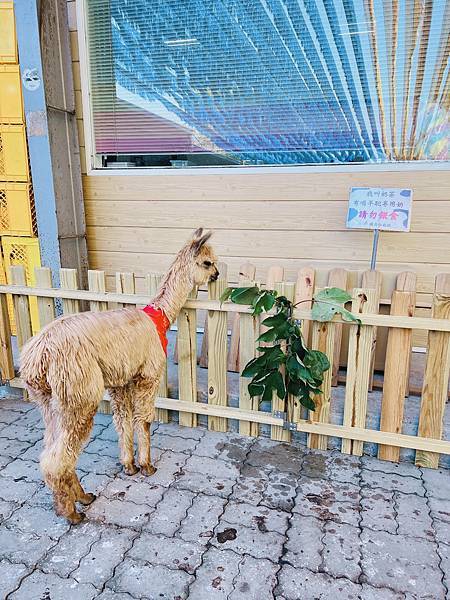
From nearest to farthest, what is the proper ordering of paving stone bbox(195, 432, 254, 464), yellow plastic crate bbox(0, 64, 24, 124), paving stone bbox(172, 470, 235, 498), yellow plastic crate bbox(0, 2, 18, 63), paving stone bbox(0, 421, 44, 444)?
paving stone bbox(172, 470, 235, 498)
paving stone bbox(195, 432, 254, 464)
paving stone bbox(0, 421, 44, 444)
yellow plastic crate bbox(0, 2, 18, 63)
yellow plastic crate bbox(0, 64, 24, 124)

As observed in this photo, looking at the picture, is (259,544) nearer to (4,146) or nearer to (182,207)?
(182,207)

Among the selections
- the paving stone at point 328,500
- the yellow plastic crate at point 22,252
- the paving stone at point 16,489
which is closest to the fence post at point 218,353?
the paving stone at point 328,500

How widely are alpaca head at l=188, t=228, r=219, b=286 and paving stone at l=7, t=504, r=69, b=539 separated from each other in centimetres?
164

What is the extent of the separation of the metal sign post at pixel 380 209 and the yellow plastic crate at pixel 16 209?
344 cm

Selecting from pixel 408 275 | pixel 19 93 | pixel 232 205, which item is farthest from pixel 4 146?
pixel 408 275

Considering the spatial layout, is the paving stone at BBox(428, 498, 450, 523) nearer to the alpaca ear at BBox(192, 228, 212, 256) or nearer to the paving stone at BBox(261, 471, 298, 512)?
the paving stone at BBox(261, 471, 298, 512)

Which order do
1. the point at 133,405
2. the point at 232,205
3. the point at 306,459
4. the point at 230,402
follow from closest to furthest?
1. the point at 133,405
2. the point at 306,459
3. the point at 230,402
4. the point at 232,205

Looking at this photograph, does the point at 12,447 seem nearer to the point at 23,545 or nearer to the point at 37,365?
the point at 23,545

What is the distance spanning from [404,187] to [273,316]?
207 cm

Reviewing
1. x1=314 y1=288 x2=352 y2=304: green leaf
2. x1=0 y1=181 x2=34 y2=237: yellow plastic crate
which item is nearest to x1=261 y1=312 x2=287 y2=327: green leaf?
x1=314 y1=288 x2=352 y2=304: green leaf

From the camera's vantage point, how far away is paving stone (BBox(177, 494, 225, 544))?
7.82 feet

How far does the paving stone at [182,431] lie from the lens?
3.42 metres

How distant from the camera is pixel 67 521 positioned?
8.13ft

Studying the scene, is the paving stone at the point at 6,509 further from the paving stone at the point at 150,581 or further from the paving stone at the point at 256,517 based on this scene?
the paving stone at the point at 256,517
